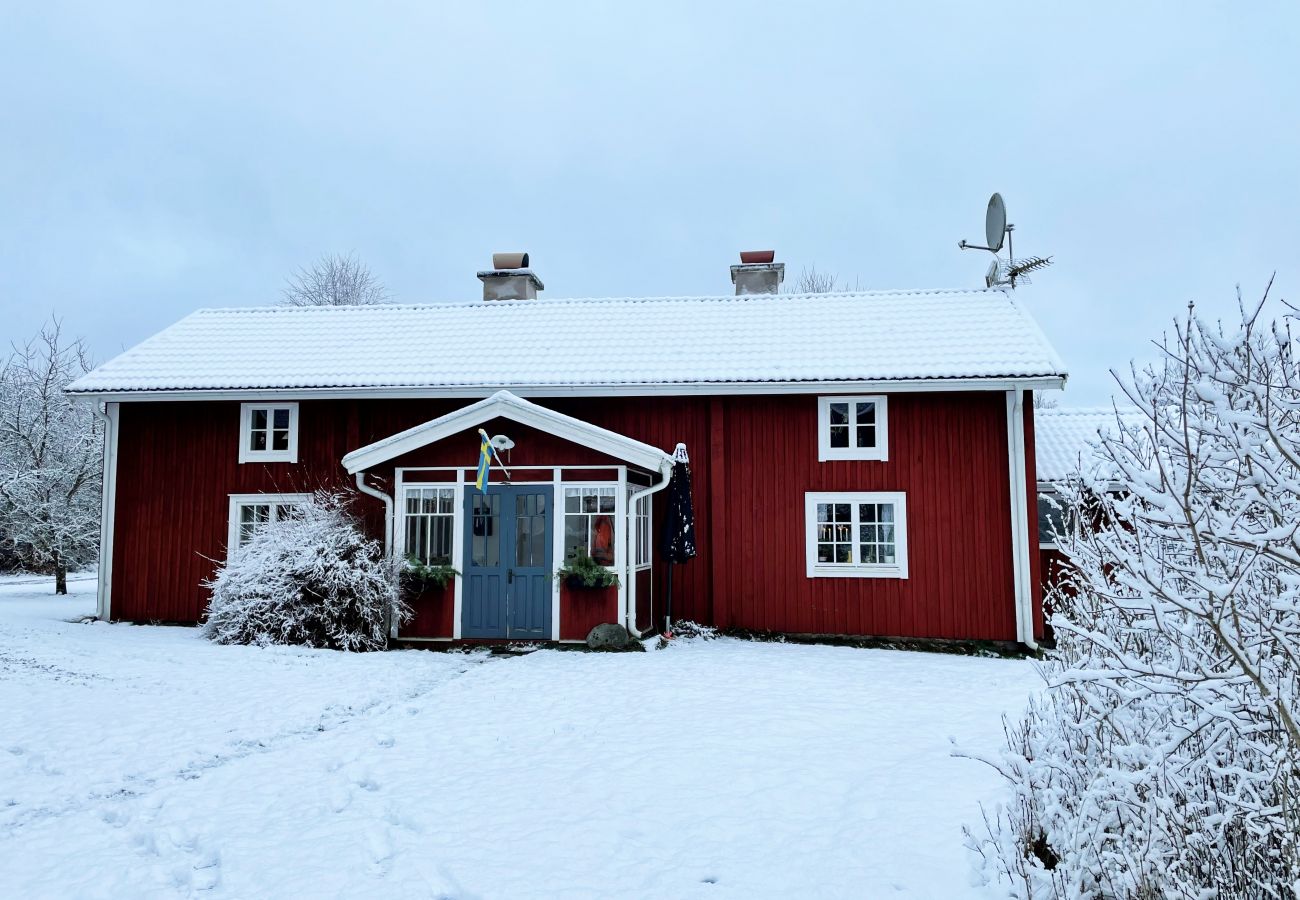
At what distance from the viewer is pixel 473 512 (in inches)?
476

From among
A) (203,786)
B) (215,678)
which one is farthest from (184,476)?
(203,786)

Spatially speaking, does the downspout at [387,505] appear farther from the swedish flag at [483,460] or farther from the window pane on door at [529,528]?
the window pane on door at [529,528]

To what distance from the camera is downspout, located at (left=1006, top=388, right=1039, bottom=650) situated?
12164mm

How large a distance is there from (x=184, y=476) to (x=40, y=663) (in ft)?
15.6

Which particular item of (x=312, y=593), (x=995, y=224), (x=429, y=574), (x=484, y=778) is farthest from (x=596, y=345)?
(x=484, y=778)

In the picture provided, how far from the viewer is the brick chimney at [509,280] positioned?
17750 mm

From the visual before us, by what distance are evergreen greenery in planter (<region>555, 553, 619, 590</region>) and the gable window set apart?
4461mm

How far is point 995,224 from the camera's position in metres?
16.1

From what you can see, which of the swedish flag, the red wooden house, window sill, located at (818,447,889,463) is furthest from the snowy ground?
window sill, located at (818,447,889,463)

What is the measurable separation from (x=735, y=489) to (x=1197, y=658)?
9.34 metres

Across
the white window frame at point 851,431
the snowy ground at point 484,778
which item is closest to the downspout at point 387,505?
the snowy ground at point 484,778

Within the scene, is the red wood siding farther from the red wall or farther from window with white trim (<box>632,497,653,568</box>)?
window with white trim (<box>632,497,653,568</box>)

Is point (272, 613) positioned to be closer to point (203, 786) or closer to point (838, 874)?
point (203, 786)

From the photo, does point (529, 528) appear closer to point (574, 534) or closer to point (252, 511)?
point (574, 534)
